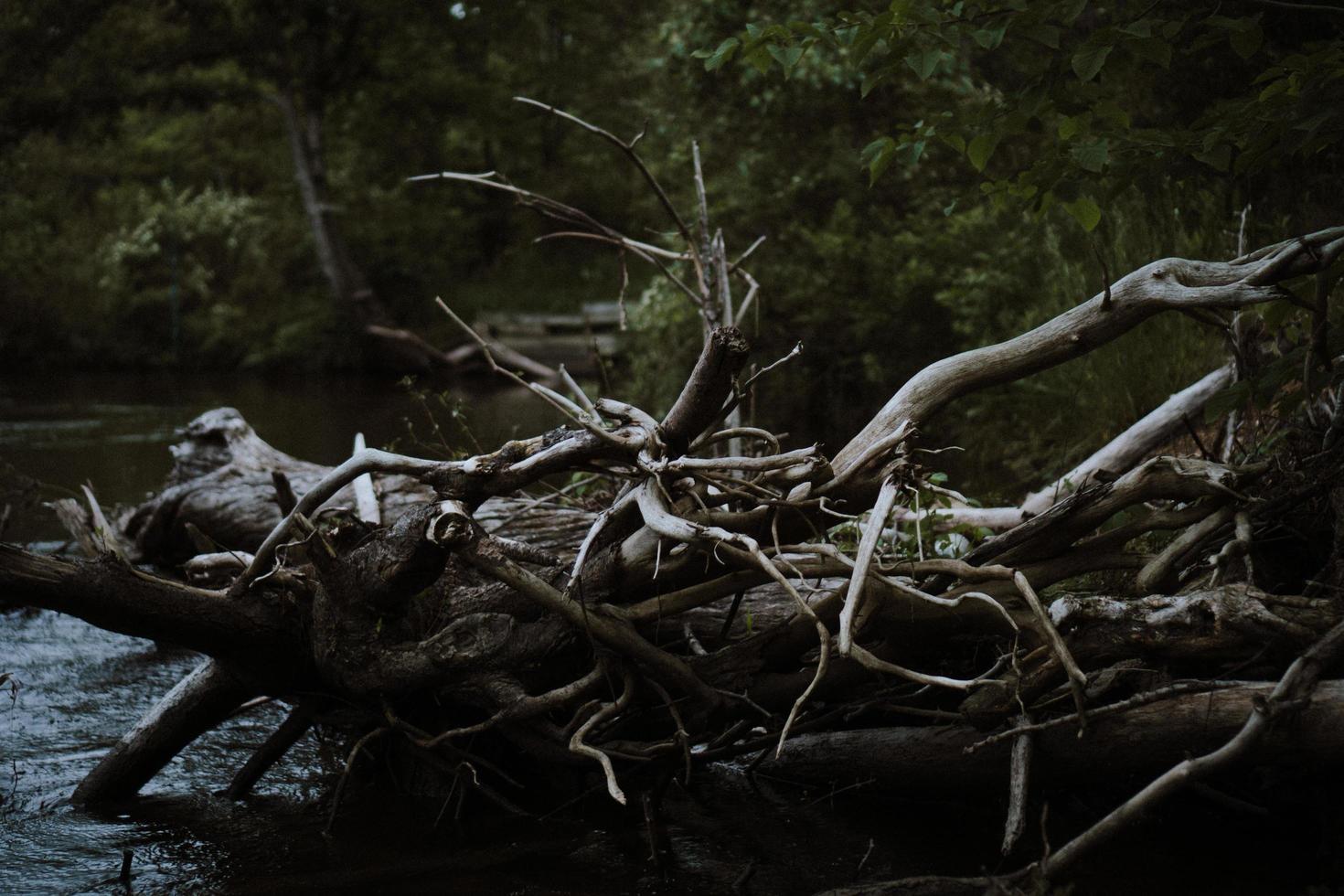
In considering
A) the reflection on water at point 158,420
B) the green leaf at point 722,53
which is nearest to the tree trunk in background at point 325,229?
the reflection on water at point 158,420

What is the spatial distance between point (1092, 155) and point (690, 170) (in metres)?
10.4

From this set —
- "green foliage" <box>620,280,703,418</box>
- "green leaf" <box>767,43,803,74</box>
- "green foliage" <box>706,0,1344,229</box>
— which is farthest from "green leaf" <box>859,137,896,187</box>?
"green foliage" <box>620,280,703,418</box>

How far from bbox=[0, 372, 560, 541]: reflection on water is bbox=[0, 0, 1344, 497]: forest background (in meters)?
1.94

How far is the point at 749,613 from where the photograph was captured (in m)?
3.94

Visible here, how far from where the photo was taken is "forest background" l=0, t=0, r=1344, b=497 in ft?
12.3

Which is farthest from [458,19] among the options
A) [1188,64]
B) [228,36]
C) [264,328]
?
[1188,64]

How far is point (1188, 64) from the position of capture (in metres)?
6.77

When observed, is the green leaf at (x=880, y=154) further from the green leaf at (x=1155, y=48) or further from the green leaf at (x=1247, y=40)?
the green leaf at (x=1247, y=40)

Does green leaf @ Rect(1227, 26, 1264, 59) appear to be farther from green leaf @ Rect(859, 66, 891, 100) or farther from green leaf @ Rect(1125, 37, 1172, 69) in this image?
green leaf @ Rect(859, 66, 891, 100)

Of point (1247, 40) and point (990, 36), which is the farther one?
point (1247, 40)

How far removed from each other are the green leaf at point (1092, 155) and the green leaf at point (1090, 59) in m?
0.22

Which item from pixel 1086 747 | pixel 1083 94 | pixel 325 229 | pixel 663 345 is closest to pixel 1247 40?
pixel 1083 94

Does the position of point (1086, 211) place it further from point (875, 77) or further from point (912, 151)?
point (875, 77)

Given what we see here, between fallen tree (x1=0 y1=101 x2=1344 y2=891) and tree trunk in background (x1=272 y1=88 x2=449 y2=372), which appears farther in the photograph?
tree trunk in background (x1=272 y1=88 x2=449 y2=372)
